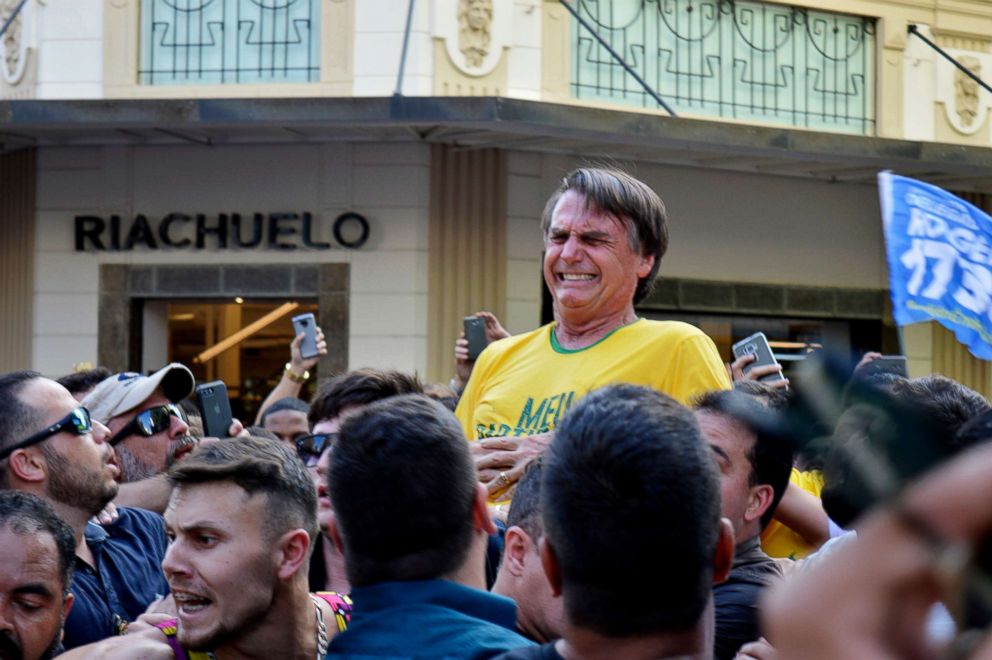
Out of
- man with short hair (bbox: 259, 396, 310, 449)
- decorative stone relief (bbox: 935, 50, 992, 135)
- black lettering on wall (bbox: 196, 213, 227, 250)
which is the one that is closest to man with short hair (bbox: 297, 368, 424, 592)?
man with short hair (bbox: 259, 396, 310, 449)

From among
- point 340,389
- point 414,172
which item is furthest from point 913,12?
point 340,389

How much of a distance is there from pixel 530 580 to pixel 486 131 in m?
10.1

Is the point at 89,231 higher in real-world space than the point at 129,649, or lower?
higher

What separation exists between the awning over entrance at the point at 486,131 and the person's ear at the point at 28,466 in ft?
27.2

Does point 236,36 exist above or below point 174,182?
above

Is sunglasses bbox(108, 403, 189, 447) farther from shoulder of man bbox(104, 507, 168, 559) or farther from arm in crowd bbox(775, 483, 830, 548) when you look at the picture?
arm in crowd bbox(775, 483, 830, 548)

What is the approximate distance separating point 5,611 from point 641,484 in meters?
2.13

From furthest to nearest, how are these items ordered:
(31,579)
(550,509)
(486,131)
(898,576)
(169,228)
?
(169,228) < (486,131) < (31,579) < (550,509) < (898,576)

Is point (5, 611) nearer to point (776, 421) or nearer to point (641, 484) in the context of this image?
point (641, 484)

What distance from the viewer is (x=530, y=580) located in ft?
10.7

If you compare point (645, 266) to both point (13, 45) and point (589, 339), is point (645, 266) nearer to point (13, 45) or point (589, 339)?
point (589, 339)

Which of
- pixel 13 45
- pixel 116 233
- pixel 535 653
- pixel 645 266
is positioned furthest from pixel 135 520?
pixel 13 45

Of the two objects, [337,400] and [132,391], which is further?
[132,391]

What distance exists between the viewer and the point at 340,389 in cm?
520
